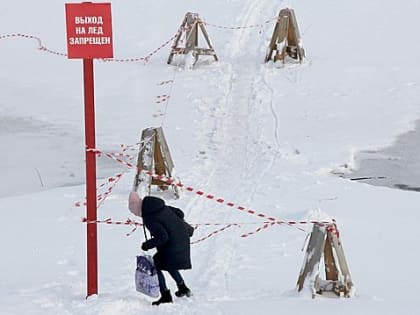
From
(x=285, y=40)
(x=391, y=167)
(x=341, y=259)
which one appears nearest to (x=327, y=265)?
(x=341, y=259)

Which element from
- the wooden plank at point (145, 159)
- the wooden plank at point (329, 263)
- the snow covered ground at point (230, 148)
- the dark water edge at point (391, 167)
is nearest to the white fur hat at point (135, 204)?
the snow covered ground at point (230, 148)

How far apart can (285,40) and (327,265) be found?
10467mm

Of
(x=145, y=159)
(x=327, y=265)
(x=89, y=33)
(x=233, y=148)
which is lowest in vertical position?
(x=327, y=265)

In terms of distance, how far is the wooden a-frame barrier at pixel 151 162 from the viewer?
1023 centimetres

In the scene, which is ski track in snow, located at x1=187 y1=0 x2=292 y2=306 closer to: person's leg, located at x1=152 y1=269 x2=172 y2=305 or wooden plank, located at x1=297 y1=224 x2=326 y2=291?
person's leg, located at x1=152 y1=269 x2=172 y2=305

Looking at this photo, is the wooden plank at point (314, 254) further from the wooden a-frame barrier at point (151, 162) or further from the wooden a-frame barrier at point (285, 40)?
the wooden a-frame barrier at point (285, 40)

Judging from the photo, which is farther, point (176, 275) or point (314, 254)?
point (176, 275)

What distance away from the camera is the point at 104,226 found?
380 inches

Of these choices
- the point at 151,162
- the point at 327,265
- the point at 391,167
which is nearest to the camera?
the point at 327,265

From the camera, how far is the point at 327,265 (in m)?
7.03

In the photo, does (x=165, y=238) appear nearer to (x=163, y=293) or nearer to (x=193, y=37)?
(x=163, y=293)

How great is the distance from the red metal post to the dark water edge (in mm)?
5211

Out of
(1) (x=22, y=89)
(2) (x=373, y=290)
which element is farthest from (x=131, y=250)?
(1) (x=22, y=89)

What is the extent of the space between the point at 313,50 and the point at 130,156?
24.2 feet
